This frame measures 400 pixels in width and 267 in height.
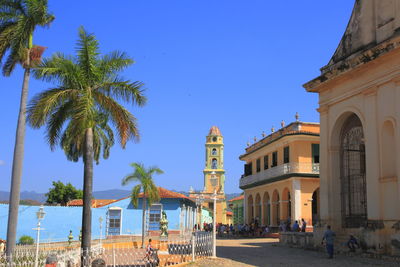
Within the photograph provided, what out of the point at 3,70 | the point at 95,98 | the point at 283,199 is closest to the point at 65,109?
the point at 95,98

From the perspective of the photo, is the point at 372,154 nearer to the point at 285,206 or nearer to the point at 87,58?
the point at 87,58

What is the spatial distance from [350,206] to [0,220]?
874 inches

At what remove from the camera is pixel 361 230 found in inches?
592

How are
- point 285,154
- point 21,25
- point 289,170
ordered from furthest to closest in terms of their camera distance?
point 285,154 < point 289,170 < point 21,25

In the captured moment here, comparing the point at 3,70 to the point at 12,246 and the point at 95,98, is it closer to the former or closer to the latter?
the point at 95,98

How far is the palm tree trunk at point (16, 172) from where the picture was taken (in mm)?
14844

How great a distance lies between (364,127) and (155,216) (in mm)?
25097

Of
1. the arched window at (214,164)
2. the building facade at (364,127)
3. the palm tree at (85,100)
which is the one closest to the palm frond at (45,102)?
the palm tree at (85,100)

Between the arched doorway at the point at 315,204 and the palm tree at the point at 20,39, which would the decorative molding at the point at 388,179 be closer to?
the palm tree at the point at 20,39

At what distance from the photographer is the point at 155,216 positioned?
37.9 metres

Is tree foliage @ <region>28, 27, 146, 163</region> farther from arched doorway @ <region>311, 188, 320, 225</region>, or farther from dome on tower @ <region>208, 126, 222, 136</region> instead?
dome on tower @ <region>208, 126, 222, 136</region>

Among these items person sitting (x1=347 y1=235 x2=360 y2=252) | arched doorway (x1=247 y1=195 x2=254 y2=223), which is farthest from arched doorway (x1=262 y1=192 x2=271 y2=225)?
person sitting (x1=347 y1=235 x2=360 y2=252)

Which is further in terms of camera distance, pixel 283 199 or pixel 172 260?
pixel 283 199

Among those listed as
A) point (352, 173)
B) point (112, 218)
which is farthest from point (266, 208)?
point (352, 173)
